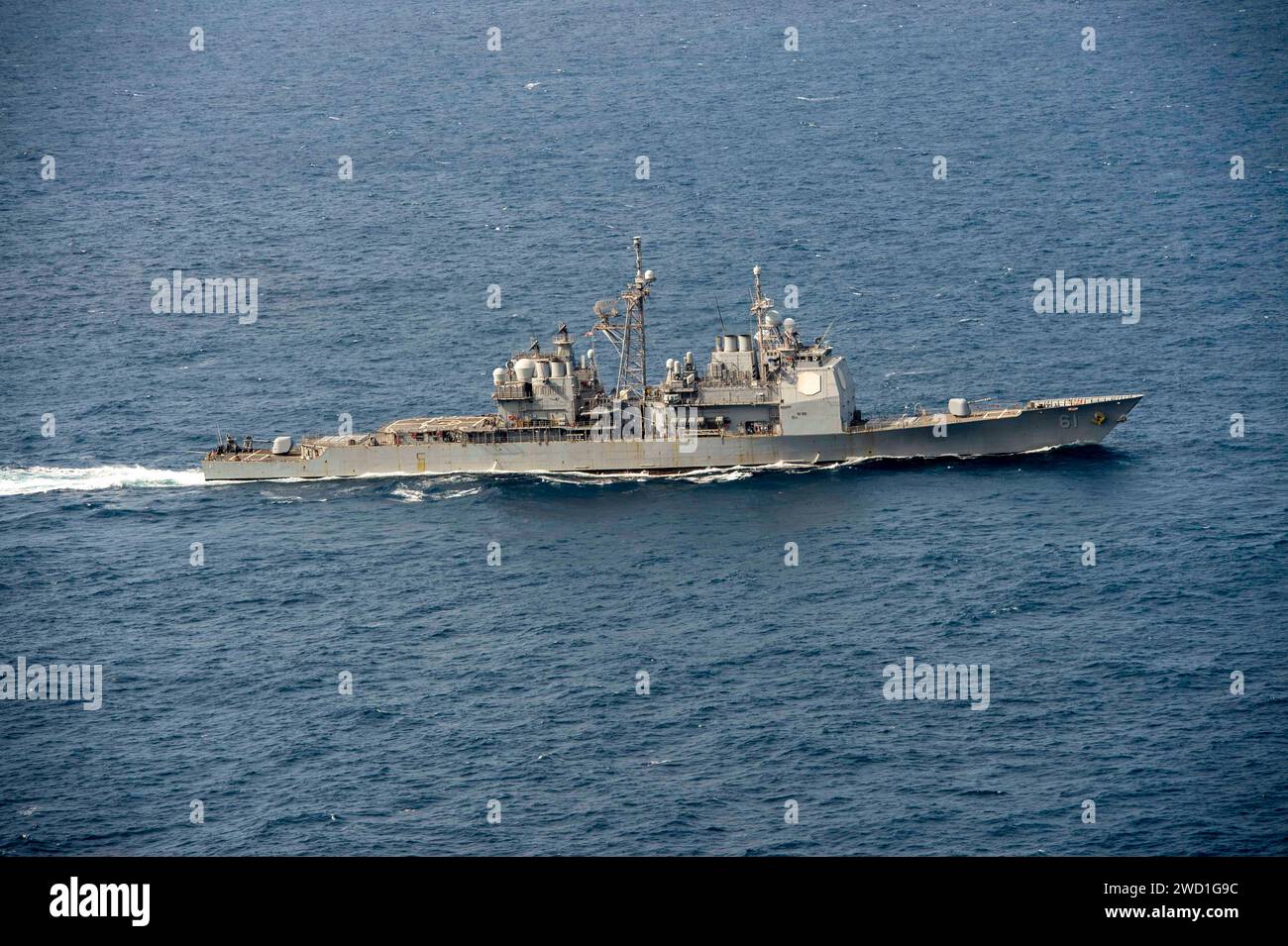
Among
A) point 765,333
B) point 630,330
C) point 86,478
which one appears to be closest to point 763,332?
point 765,333

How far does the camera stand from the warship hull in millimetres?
138375

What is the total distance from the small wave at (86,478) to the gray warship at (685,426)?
2468 millimetres

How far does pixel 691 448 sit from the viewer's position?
141250 mm

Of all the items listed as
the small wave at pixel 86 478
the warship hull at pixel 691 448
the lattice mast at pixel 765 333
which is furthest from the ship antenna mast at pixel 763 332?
the small wave at pixel 86 478

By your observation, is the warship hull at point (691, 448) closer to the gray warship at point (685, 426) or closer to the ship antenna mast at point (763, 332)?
the gray warship at point (685, 426)

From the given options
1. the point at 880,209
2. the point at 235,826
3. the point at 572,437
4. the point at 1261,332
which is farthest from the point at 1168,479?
the point at 235,826

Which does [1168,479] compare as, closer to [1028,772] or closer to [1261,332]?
[1261,332]

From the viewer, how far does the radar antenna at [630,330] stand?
144 metres

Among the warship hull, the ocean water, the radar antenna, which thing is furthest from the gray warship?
the ocean water

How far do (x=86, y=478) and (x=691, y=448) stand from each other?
43.3 m

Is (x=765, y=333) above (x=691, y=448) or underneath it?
above

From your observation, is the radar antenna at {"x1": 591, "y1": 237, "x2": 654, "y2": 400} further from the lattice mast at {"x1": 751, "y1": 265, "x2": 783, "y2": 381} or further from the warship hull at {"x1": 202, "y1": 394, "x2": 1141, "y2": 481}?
the lattice mast at {"x1": 751, "y1": 265, "x2": 783, "y2": 381}

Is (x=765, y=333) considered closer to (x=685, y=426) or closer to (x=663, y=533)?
(x=685, y=426)
